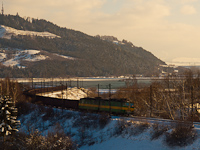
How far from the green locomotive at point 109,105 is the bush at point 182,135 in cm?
1402

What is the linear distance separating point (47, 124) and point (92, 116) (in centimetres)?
1223

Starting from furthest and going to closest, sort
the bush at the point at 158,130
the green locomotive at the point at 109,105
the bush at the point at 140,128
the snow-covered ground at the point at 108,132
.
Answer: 1. the green locomotive at the point at 109,105
2. the bush at the point at 140,128
3. the bush at the point at 158,130
4. the snow-covered ground at the point at 108,132

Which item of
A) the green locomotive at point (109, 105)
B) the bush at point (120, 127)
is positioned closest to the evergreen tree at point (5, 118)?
the bush at point (120, 127)

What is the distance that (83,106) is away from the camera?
64.8 meters

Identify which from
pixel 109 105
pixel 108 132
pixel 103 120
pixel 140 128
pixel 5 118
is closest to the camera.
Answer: pixel 140 128

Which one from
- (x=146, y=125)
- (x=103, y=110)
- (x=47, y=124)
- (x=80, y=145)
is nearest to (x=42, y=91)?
(x=47, y=124)

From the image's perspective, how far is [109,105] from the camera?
5769 cm

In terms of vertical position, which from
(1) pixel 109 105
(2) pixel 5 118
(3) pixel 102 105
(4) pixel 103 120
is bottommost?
(4) pixel 103 120

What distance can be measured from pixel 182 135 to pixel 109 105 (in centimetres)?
1958

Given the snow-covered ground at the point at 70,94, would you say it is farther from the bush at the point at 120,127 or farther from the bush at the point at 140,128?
the bush at the point at 140,128

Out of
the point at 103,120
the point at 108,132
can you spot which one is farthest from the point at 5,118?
the point at 108,132

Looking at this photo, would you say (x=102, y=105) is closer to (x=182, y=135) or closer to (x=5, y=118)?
(x=5, y=118)

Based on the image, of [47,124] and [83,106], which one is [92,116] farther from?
[47,124]

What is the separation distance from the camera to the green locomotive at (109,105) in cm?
5547
